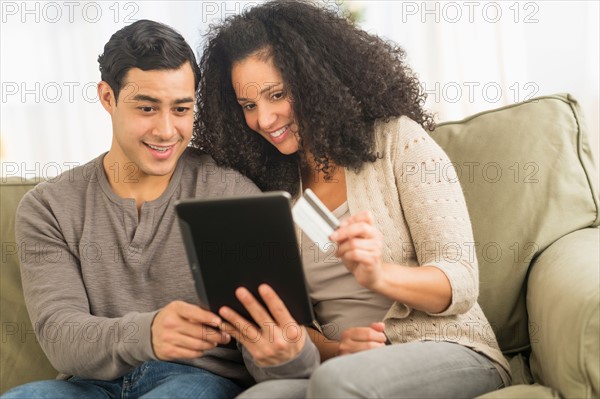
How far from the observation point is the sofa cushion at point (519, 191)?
1.62 m

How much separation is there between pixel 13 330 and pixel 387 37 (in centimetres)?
154

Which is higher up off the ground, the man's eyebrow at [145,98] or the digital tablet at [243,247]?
the man's eyebrow at [145,98]

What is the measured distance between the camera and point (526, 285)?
1619mm

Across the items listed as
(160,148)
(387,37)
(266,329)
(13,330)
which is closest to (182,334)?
(266,329)

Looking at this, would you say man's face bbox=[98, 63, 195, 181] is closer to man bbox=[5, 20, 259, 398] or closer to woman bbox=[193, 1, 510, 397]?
man bbox=[5, 20, 259, 398]

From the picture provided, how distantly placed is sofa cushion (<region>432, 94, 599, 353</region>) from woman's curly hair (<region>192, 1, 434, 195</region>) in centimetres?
15

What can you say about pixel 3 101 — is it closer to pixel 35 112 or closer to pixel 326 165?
pixel 35 112

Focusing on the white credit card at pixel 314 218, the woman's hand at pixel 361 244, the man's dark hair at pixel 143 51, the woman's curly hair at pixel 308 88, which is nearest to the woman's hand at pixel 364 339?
the woman's hand at pixel 361 244

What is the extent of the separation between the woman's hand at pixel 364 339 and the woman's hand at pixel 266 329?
0.30 ft

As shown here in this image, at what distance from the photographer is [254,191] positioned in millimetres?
1619

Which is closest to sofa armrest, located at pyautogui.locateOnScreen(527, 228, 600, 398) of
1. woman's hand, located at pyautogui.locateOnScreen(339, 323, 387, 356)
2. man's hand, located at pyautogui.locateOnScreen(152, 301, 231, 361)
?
woman's hand, located at pyautogui.locateOnScreen(339, 323, 387, 356)

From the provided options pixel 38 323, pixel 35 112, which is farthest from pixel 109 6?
pixel 38 323

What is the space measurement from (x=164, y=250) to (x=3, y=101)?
1.62 metres

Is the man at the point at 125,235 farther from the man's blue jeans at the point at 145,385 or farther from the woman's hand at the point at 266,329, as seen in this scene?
the woman's hand at the point at 266,329
